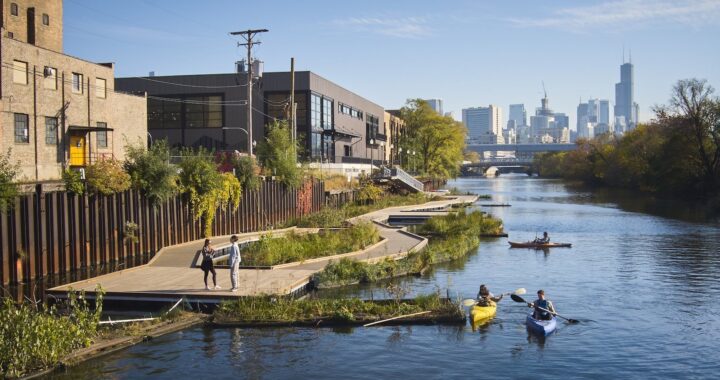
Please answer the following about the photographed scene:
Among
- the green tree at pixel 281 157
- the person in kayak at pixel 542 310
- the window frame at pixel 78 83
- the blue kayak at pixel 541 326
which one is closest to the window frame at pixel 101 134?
the window frame at pixel 78 83

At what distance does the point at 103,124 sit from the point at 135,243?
18818 mm

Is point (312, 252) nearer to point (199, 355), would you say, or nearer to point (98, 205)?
point (98, 205)

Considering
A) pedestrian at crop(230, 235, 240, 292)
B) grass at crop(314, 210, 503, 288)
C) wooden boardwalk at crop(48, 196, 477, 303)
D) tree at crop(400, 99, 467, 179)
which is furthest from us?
tree at crop(400, 99, 467, 179)

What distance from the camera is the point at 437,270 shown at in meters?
36.3

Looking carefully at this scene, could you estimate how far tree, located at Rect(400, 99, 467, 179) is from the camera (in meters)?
135

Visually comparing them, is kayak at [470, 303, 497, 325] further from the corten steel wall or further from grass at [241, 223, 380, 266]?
the corten steel wall

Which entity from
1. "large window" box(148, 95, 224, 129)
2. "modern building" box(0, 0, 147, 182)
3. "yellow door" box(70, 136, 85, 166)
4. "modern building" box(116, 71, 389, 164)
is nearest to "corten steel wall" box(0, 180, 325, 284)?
"modern building" box(0, 0, 147, 182)

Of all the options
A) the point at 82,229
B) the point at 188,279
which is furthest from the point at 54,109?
the point at 188,279

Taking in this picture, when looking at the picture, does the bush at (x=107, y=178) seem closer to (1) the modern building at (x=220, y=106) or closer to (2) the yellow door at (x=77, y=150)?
(2) the yellow door at (x=77, y=150)

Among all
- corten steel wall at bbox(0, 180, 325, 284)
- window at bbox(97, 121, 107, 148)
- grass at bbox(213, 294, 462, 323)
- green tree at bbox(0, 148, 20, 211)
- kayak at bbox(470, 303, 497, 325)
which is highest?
window at bbox(97, 121, 107, 148)

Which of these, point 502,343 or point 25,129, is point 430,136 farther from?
point 502,343

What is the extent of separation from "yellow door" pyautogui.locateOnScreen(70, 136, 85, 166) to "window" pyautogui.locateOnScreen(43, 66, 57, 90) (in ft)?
13.5

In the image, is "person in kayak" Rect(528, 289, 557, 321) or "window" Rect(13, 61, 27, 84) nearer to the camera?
"person in kayak" Rect(528, 289, 557, 321)

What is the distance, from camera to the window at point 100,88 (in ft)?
167
